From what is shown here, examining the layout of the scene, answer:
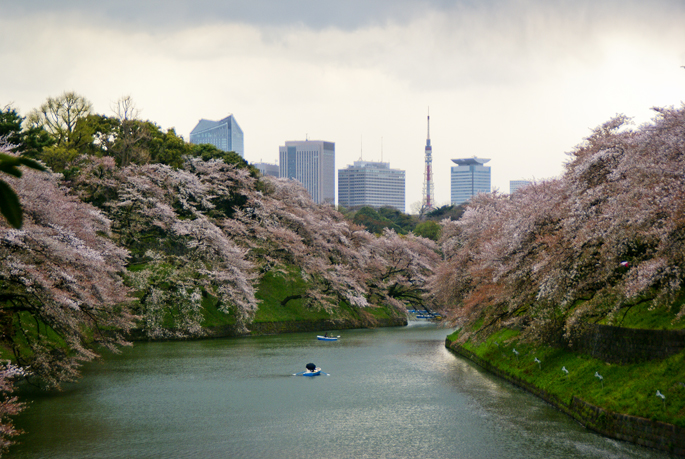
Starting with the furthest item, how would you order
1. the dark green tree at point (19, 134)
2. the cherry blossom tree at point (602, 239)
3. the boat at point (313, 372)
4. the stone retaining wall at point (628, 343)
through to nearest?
the dark green tree at point (19, 134), the boat at point (313, 372), the stone retaining wall at point (628, 343), the cherry blossom tree at point (602, 239)

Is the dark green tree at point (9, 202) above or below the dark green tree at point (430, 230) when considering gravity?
below

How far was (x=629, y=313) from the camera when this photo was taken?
59.5ft

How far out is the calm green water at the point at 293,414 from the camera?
49.7 feet

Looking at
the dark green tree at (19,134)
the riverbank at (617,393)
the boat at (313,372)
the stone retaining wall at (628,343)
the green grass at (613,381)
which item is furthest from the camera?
the dark green tree at (19,134)

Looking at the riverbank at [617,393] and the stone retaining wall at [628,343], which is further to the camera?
the stone retaining wall at [628,343]

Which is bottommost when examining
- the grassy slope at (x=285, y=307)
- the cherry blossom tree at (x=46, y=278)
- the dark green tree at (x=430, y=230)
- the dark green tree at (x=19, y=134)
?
the grassy slope at (x=285, y=307)

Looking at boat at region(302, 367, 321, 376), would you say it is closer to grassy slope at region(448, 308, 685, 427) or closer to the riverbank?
grassy slope at region(448, 308, 685, 427)

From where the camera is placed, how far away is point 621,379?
16.1 m

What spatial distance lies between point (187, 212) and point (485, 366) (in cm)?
2794

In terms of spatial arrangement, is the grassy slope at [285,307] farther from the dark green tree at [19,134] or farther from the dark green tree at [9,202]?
the dark green tree at [9,202]

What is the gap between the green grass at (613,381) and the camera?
13656 mm

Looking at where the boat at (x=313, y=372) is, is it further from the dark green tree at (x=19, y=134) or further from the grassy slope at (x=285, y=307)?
the dark green tree at (x=19, y=134)

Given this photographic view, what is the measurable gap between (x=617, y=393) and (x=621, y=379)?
2.18ft

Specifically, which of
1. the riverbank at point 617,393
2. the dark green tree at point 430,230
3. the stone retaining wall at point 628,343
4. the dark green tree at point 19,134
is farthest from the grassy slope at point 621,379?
the dark green tree at point 430,230
